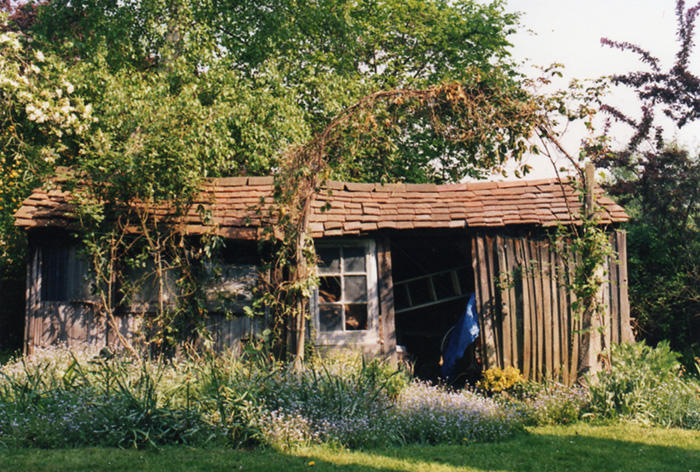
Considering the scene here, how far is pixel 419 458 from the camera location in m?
6.07

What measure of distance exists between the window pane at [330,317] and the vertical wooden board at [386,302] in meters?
0.70

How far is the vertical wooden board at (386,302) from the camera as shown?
31.4ft

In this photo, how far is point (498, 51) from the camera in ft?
64.8

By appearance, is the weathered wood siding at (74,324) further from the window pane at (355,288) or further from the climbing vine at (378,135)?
the window pane at (355,288)

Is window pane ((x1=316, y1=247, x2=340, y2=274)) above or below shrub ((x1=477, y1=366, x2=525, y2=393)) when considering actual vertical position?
above

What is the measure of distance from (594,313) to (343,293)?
3.97 metres

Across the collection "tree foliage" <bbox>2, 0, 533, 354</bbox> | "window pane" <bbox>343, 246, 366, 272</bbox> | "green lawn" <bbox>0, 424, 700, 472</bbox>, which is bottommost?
"green lawn" <bbox>0, 424, 700, 472</bbox>

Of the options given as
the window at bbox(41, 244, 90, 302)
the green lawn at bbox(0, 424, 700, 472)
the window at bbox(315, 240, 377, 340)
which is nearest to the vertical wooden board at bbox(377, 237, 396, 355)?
the window at bbox(315, 240, 377, 340)

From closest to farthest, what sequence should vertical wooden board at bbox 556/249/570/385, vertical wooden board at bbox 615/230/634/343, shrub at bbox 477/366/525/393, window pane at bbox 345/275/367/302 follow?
shrub at bbox 477/366/525/393 → vertical wooden board at bbox 556/249/570/385 → vertical wooden board at bbox 615/230/634/343 → window pane at bbox 345/275/367/302

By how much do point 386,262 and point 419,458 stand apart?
4.16 m

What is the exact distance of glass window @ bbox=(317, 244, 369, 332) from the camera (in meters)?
9.65

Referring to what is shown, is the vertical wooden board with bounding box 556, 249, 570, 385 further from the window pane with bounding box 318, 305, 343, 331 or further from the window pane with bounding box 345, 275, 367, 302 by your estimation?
the window pane with bounding box 318, 305, 343, 331

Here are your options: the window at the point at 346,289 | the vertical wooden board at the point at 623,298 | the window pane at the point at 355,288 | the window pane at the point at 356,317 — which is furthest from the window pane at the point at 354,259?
the vertical wooden board at the point at 623,298

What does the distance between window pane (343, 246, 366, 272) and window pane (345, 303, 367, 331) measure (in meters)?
0.61
